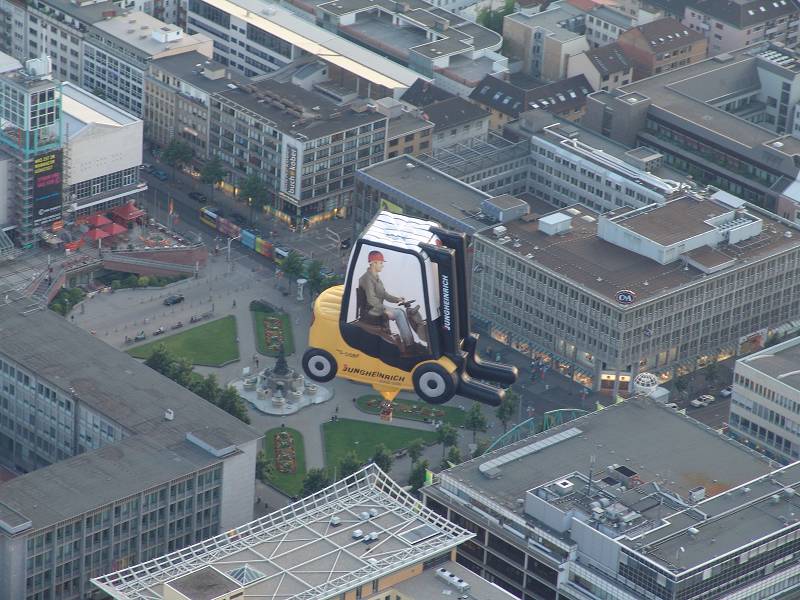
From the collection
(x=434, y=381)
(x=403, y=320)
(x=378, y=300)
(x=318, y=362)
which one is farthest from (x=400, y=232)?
(x=318, y=362)

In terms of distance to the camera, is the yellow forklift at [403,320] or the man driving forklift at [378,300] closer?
the yellow forklift at [403,320]

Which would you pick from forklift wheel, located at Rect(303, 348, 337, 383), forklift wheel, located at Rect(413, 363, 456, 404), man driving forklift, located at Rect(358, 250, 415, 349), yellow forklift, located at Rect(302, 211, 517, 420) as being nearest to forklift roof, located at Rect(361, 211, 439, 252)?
yellow forklift, located at Rect(302, 211, 517, 420)

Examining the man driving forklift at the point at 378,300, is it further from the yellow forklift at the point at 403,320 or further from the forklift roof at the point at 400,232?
the forklift roof at the point at 400,232

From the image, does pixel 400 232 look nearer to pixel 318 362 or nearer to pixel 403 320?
pixel 403 320

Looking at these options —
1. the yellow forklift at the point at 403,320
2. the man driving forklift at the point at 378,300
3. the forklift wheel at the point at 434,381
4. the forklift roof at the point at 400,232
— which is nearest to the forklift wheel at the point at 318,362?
the yellow forklift at the point at 403,320

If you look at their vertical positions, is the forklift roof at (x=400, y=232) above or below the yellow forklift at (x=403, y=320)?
above

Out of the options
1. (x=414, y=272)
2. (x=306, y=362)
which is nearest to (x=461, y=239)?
(x=414, y=272)
